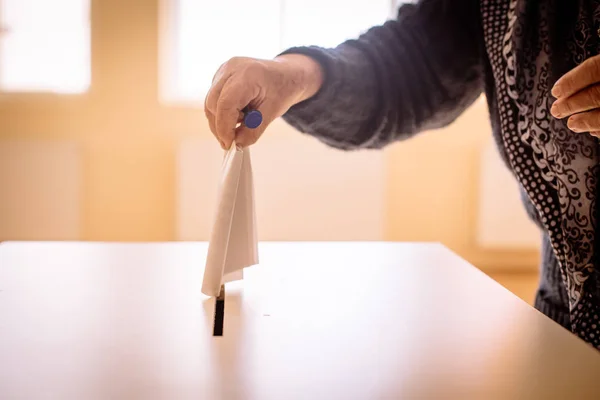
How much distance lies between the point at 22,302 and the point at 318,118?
452 mm

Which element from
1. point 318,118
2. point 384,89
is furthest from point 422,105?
Result: point 318,118

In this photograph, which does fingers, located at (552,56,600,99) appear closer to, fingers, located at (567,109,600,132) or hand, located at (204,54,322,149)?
fingers, located at (567,109,600,132)

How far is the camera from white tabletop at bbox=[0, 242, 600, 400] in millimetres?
424

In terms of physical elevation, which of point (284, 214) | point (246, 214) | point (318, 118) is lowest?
point (284, 214)

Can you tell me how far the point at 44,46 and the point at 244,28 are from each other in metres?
0.78

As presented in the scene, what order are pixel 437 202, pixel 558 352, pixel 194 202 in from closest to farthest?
pixel 558 352
pixel 194 202
pixel 437 202

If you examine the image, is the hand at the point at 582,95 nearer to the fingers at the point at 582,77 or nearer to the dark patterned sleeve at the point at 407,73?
the fingers at the point at 582,77

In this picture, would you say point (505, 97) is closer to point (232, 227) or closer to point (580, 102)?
point (580, 102)

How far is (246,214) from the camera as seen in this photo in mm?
688

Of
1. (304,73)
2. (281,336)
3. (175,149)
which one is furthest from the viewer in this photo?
(175,149)

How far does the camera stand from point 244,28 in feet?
7.91

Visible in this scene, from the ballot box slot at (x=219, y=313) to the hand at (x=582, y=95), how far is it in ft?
1.20

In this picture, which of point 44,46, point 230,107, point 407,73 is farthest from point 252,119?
point 44,46

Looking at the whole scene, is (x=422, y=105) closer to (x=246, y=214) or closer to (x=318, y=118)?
(x=318, y=118)
